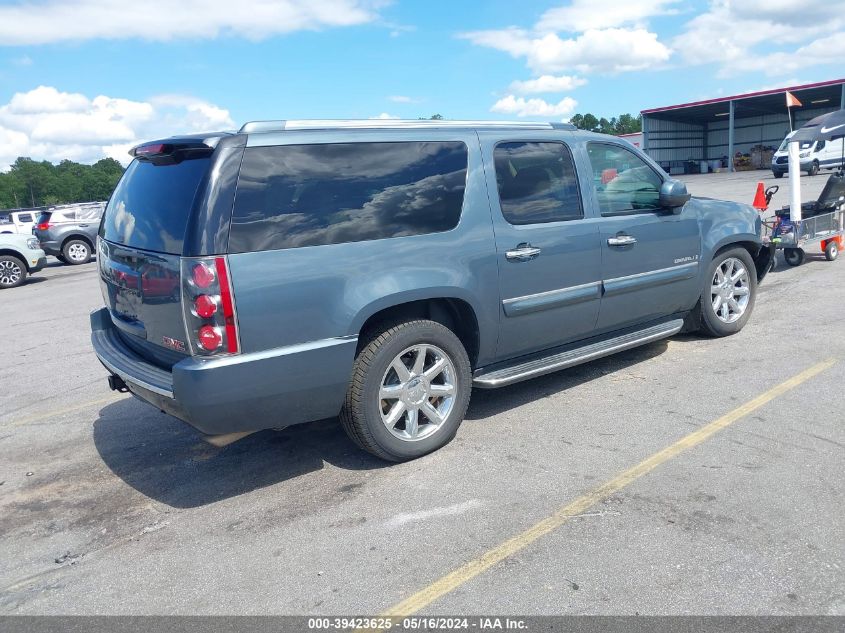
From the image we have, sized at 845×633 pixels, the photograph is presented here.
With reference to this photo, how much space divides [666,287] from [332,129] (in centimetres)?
296

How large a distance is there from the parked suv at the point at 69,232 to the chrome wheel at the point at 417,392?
1625cm

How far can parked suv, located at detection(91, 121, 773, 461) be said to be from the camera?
11.2 feet

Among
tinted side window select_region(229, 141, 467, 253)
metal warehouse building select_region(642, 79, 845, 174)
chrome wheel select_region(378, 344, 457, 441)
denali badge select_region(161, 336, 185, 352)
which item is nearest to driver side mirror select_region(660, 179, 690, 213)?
tinted side window select_region(229, 141, 467, 253)

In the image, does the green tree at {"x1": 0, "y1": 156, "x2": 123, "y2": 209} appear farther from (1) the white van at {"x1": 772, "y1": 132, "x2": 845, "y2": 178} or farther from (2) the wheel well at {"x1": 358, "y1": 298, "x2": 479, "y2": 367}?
(2) the wheel well at {"x1": 358, "y1": 298, "x2": 479, "y2": 367}

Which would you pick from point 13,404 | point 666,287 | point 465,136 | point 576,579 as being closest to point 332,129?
point 465,136

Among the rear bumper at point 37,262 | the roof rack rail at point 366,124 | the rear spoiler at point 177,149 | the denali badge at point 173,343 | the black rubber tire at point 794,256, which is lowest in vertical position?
the black rubber tire at point 794,256

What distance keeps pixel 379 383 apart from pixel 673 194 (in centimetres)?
281

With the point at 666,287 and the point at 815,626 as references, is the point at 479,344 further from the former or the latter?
the point at 815,626

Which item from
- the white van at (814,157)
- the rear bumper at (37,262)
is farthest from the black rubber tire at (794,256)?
the white van at (814,157)

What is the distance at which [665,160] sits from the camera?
52.1 metres

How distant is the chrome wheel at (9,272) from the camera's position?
14219 millimetres

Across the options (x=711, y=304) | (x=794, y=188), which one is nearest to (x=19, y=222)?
(x=794, y=188)

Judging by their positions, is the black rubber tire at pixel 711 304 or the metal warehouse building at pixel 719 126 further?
the metal warehouse building at pixel 719 126

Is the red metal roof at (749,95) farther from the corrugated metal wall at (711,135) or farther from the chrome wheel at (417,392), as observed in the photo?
the chrome wheel at (417,392)
